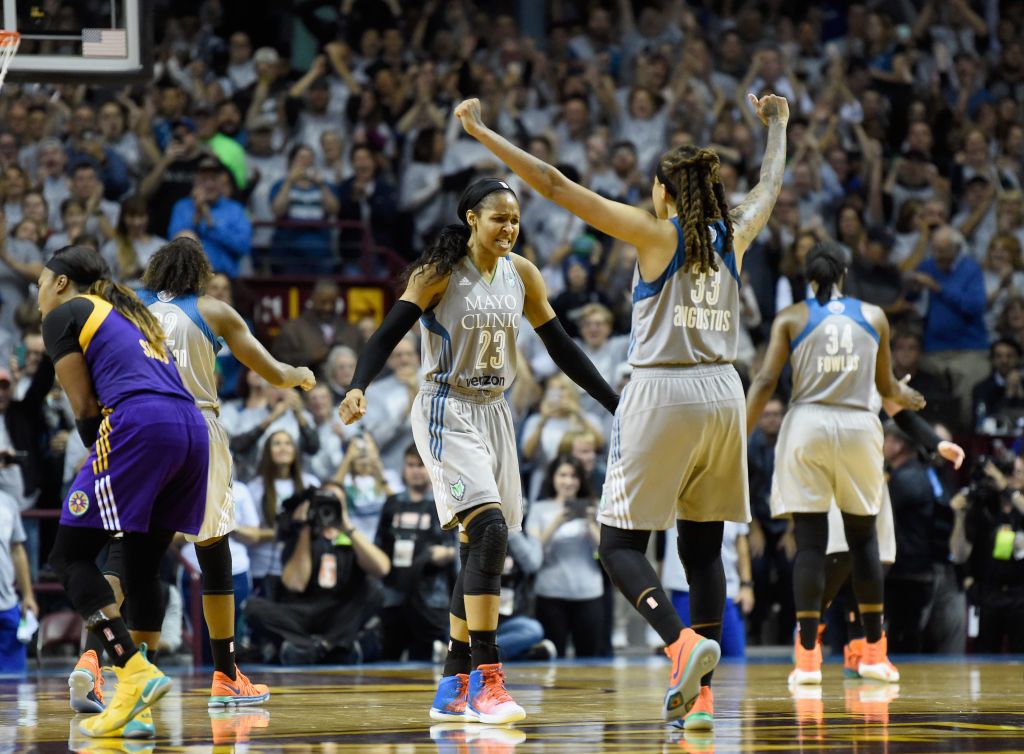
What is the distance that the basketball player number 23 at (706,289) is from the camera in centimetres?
648

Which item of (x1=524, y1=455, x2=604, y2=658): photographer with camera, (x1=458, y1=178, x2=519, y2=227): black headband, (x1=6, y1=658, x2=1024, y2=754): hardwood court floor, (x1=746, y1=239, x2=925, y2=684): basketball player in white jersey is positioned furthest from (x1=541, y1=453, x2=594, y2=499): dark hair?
(x1=458, y1=178, x2=519, y2=227): black headband

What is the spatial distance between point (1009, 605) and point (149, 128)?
9.41 m

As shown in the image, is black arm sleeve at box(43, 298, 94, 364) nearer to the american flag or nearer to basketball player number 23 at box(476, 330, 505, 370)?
basketball player number 23 at box(476, 330, 505, 370)

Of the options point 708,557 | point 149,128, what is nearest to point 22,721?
point 708,557

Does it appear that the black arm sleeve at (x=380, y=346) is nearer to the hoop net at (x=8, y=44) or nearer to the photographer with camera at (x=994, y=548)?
the hoop net at (x=8, y=44)

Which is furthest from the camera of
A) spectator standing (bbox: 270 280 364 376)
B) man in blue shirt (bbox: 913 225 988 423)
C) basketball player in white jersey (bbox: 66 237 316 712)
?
man in blue shirt (bbox: 913 225 988 423)

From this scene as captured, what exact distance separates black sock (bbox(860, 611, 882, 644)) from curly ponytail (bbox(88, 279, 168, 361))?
15.2 ft

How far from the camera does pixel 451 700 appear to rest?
691 centimetres

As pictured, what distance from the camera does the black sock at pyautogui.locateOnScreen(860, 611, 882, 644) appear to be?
931 centimetres

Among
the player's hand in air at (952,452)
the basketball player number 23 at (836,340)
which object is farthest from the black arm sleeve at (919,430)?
the basketball player number 23 at (836,340)

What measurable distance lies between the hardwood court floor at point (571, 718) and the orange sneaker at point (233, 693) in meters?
0.10

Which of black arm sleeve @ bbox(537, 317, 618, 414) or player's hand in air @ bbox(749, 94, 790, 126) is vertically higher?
player's hand in air @ bbox(749, 94, 790, 126)

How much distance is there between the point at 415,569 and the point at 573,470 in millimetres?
1542

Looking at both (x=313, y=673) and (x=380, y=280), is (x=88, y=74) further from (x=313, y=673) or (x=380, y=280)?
(x=380, y=280)
